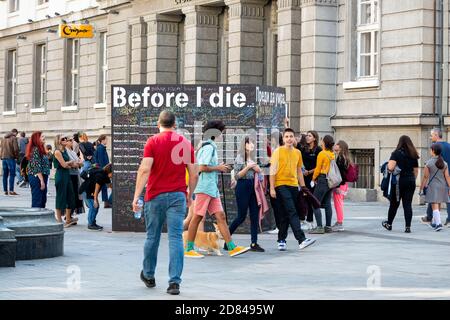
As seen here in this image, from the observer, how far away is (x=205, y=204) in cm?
1536

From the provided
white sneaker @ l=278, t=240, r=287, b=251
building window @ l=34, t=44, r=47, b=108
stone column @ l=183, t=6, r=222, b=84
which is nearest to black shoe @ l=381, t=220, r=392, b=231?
white sneaker @ l=278, t=240, r=287, b=251

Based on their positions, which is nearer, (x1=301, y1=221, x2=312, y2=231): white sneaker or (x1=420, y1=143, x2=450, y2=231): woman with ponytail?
(x1=301, y1=221, x2=312, y2=231): white sneaker

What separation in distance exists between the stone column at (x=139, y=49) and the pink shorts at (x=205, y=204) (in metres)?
23.0

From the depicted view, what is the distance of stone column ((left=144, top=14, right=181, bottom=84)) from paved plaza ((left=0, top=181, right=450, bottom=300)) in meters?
18.4

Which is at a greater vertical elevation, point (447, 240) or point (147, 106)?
point (147, 106)

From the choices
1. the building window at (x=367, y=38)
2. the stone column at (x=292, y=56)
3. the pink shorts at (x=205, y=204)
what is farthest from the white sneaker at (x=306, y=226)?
the stone column at (x=292, y=56)

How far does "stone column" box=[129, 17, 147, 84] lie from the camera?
1502 inches

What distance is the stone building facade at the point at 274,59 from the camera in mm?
27078

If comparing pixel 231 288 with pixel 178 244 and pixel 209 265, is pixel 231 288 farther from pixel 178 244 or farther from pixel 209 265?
pixel 209 265

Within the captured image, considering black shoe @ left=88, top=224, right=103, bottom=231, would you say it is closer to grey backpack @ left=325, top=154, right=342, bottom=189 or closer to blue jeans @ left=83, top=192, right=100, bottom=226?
blue jeans @ left=83, top=192, right=100, bottom=226
